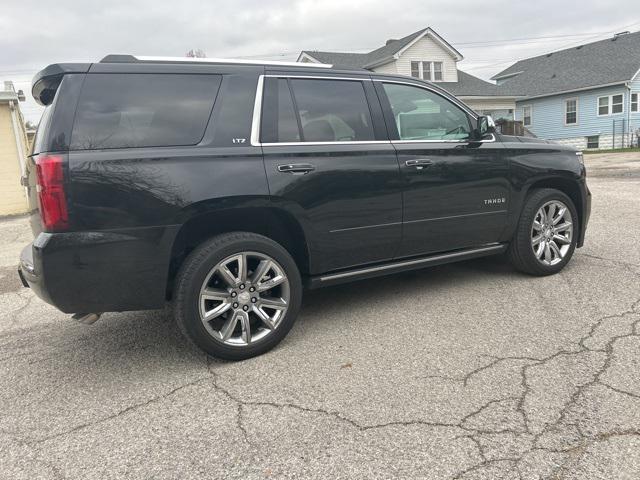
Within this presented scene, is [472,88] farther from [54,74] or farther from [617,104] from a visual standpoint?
[54,74]

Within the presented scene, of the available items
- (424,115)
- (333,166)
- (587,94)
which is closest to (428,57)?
(587,94)

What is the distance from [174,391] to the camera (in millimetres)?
3168

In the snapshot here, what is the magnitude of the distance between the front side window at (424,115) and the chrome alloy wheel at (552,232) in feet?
3.77

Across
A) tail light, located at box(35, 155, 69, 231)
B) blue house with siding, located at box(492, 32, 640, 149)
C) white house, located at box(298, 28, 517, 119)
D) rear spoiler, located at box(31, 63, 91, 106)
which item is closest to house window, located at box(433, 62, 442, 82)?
white house, located at box(298, 28, 517, 119)

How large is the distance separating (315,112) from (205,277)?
4.85 feet

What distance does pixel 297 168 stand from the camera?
3607mm

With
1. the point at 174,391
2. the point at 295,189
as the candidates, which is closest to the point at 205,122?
the point at 295,189

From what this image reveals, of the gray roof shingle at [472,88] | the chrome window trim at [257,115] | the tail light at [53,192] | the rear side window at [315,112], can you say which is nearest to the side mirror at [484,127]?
the rear side window at [315,112]

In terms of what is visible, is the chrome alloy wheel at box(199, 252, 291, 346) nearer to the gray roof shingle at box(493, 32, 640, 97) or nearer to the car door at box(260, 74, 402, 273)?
the car door at box(260, 74, 402, 273)

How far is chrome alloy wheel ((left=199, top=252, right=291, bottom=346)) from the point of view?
3385 millimetres

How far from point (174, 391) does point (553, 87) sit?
33998 mm

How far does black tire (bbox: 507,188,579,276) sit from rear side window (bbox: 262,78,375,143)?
5.84 feet

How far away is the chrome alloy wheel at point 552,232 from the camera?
16.1 ft

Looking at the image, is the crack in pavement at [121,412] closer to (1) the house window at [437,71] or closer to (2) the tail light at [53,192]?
(2) the tail light at [53,192]
